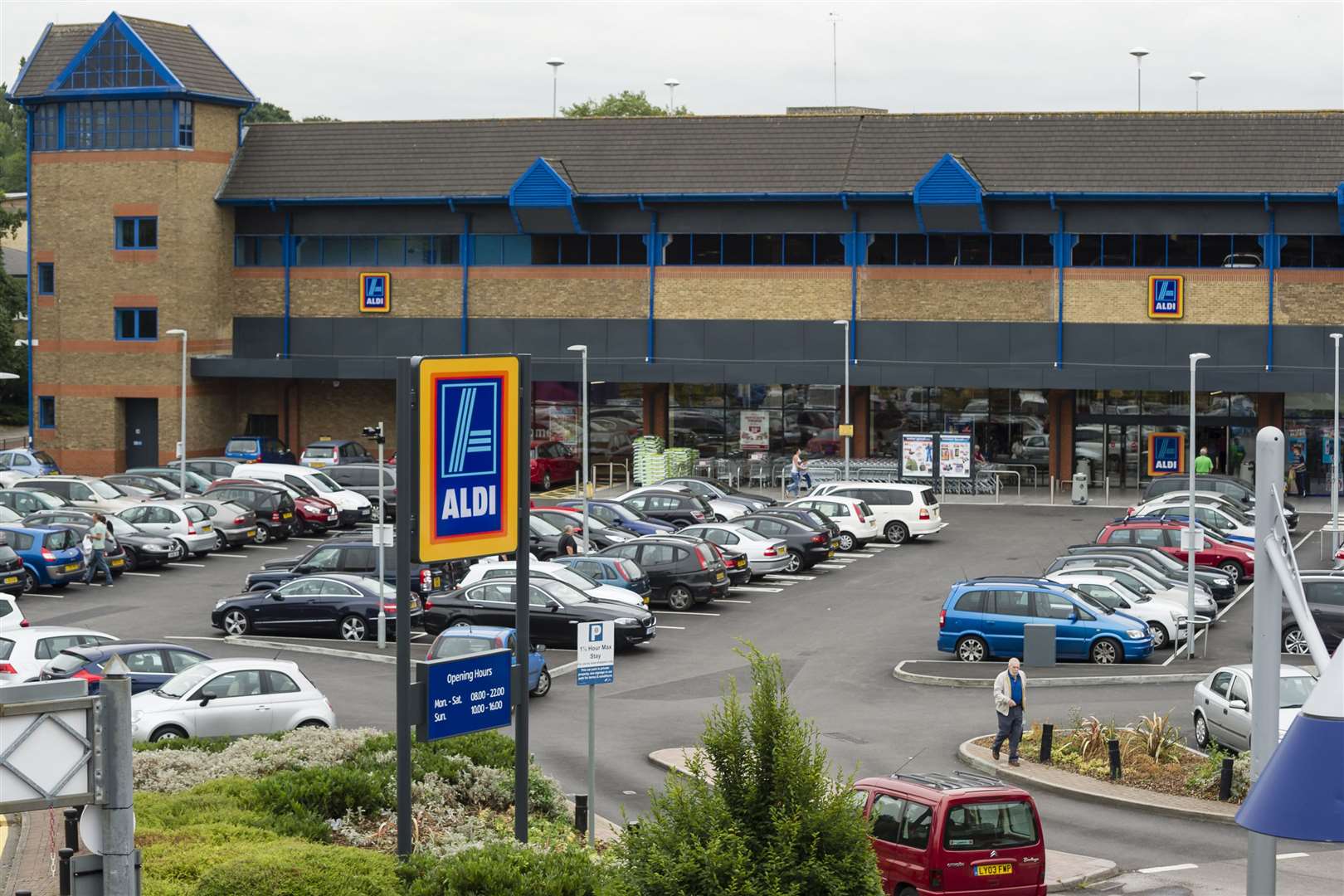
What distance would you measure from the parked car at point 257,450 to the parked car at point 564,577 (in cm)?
2597

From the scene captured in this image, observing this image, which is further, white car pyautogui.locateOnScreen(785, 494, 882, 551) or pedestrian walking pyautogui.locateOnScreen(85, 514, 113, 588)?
white car pyautogui.locateOnScreen(785, 494, 882, 551)

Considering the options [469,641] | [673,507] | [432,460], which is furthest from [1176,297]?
[432,460]

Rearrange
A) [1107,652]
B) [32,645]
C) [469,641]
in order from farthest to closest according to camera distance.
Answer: [1107,652] < [32,645] < [469,641]

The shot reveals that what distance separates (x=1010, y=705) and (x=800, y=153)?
36.3 meters

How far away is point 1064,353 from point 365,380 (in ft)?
78.4

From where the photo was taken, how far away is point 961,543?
146ft

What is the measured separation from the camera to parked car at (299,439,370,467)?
182 feet

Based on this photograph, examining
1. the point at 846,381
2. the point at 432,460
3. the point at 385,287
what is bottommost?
the point at 432,460

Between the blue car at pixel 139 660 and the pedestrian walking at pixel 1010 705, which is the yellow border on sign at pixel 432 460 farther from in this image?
the blue car at pixel 139 660

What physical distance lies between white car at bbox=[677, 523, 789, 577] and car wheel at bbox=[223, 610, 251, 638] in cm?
1021

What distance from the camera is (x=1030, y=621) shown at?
29.8 metres

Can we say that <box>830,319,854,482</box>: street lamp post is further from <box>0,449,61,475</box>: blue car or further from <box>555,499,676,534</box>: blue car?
<box>0,449,61,475</box>: blue car

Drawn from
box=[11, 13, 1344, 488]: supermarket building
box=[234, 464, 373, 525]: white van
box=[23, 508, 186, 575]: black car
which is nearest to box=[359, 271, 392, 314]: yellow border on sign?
box=[11, 13, 1344, 488]: supermarket building

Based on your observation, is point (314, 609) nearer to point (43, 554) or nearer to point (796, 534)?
point (43, 554)
